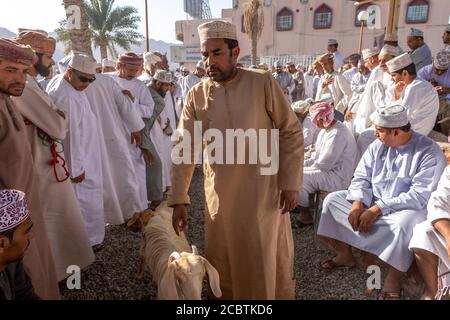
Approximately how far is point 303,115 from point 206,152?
135 inches

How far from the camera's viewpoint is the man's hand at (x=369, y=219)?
3.01m

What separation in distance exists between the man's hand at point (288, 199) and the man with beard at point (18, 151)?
5.43ft

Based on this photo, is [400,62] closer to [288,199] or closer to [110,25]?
[288,199]

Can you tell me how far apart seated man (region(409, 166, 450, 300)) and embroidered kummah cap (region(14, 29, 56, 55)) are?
3639 mm

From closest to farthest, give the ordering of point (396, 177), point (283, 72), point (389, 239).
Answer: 1. point (389, 239)
2. point (396, 177)
3. point (283, 72)

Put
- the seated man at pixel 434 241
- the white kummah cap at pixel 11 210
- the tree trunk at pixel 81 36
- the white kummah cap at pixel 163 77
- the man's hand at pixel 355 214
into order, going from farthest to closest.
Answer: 1. the tree trunk at pixel 81 36
2. the white kummah cap at pixel 163 77
3. the man's hand at pixel 355 214
4. the seated man at pixel 434 241
5. the white kummah cap at pixel 11 210

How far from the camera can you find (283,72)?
1184cm

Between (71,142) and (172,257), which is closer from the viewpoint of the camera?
(172,257)

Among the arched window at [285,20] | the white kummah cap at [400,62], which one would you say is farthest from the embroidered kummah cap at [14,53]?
the arched window at [285,20]

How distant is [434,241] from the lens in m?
2.53

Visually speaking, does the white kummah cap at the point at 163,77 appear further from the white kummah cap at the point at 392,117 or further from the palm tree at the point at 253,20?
the palm tree at the point at 253,20

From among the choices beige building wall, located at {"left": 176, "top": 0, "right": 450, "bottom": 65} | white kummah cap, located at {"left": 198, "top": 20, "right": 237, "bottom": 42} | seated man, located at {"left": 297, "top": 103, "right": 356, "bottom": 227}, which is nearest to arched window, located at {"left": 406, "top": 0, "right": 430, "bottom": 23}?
beige building wall, located at {"left": 176, "top": 0, "right": 450, "bottom": 65}

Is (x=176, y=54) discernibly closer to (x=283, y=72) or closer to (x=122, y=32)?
(x=122, y=32)

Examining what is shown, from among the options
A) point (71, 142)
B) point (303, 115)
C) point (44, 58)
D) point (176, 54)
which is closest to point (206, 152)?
point (71, 142)
